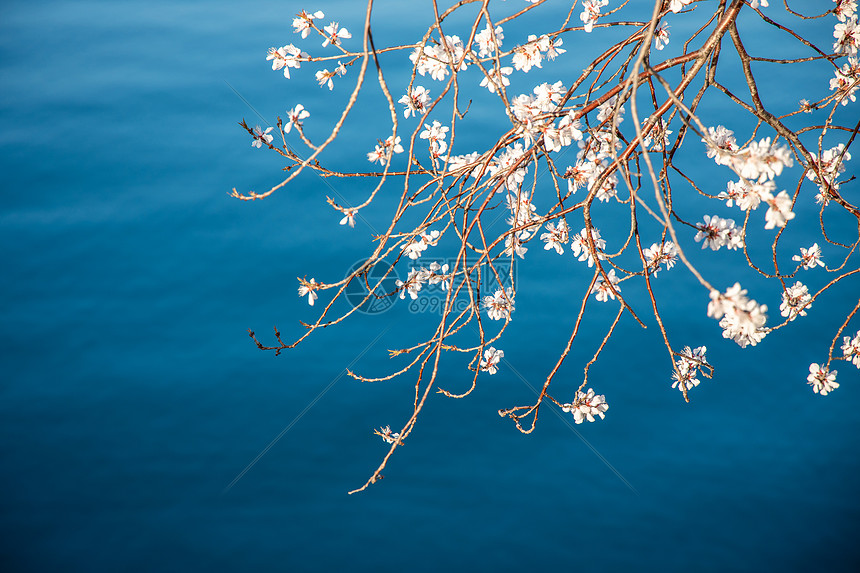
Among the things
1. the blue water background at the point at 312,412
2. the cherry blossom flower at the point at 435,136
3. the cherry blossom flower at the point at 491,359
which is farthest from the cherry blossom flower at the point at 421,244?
the blue water background at the point at 312,412

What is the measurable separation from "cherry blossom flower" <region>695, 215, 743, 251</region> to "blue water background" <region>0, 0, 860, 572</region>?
137 centimetres

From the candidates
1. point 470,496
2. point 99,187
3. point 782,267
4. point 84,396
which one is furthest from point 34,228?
point 782,267

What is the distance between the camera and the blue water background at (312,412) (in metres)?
2.16

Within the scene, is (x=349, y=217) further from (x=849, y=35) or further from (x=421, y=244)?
(x=849, y=35)

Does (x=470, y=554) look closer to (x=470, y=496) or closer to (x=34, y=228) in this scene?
(x=470, y=496)

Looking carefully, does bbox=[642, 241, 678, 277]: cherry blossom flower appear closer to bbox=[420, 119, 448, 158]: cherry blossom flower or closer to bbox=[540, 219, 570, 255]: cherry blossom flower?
bbox=[540, 219, 570, 255]: cherry blossom flower

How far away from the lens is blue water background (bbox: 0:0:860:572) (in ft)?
7.08

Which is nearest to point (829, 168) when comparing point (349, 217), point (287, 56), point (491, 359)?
point (491, 359)

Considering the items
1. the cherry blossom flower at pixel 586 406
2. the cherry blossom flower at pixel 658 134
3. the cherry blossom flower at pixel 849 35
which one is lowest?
the cherry blossom flower at pixel 586 406

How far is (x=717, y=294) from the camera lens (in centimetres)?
67

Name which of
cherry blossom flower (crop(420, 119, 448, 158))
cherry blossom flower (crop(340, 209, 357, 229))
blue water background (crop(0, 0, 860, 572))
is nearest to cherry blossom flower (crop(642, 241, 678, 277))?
cherry blossom flower (crop(420, 119, 448, 158))

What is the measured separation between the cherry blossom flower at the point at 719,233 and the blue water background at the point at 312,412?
4.48 ft

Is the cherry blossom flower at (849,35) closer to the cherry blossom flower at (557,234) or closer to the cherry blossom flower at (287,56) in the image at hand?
the cherry blossom flower at (557,234)

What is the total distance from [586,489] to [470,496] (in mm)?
441
